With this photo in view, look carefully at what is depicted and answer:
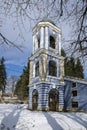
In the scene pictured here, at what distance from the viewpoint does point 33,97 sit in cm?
2941

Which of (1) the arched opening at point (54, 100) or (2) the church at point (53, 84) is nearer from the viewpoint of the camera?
(2) the church at point (53, 84)

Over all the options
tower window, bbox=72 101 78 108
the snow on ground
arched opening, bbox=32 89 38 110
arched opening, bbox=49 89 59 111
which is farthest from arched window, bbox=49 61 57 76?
the snow on ground

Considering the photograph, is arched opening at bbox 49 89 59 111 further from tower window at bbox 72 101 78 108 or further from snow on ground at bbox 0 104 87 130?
snow on ground at bbox 0 104 87 130

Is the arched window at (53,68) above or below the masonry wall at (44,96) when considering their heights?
above

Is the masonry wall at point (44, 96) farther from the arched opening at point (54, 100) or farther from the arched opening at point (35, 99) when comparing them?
the arched opening at point (35, 99)

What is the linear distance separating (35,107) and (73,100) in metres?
4.59

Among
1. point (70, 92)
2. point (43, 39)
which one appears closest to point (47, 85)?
point (70, 92)

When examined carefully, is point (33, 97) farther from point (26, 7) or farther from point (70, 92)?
point (26, 7)

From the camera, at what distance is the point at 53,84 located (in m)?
28.0

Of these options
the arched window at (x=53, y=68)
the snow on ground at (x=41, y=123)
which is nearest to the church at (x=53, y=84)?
the arched window at (x=53, y=68)

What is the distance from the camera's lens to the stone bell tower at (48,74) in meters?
27.1

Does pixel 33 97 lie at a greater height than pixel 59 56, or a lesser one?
lesser

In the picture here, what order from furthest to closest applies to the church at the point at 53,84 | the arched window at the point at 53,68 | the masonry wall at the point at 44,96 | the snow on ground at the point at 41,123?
the arched window at the point at 53,68, the church at the point at 53,84, the masonry wall at the point at 44,96, the snow on ground at the point at 41,123

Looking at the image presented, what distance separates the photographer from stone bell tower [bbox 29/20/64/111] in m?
27.1
